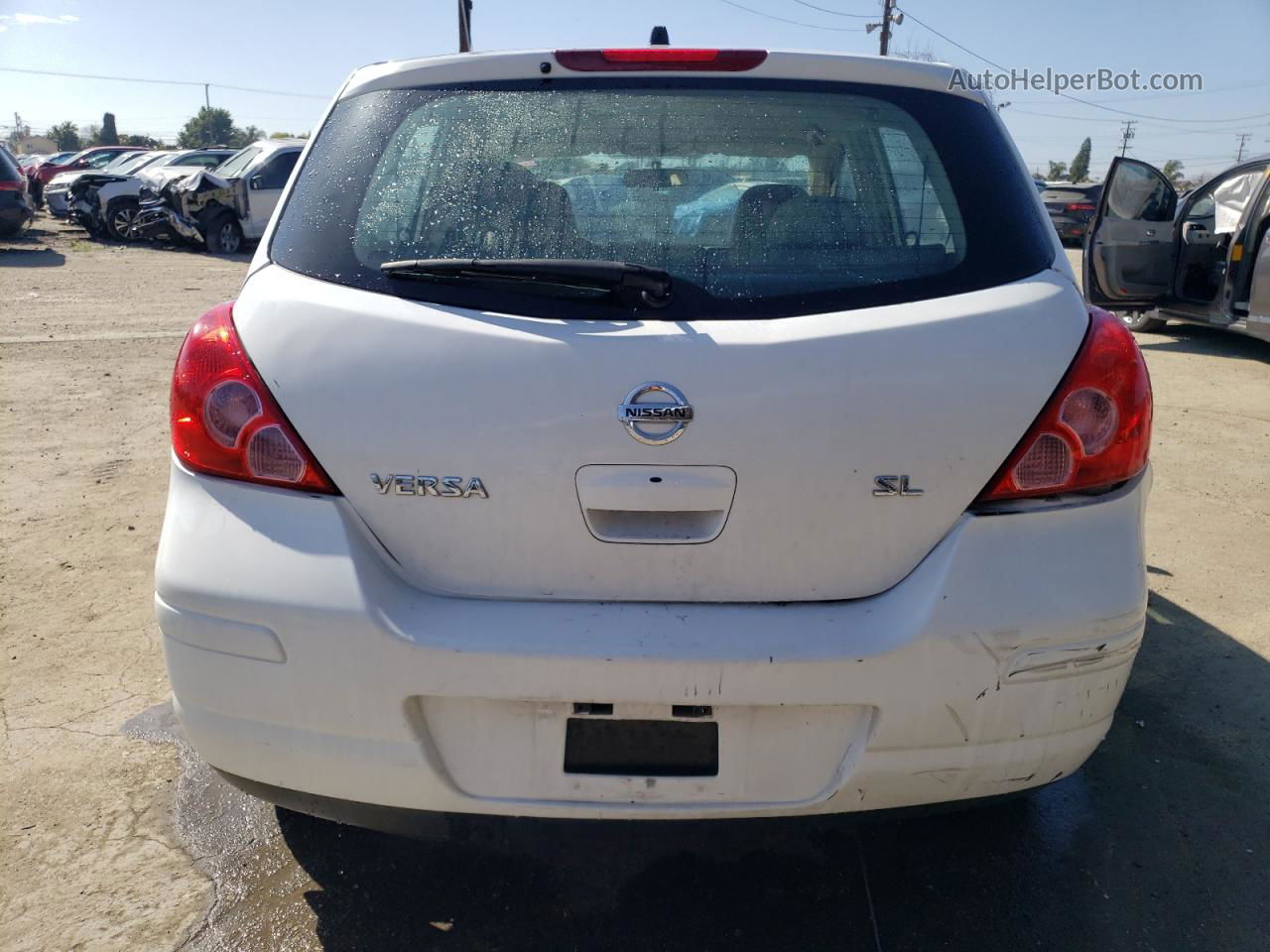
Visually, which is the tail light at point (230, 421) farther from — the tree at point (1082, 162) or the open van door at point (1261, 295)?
the tree at point (1082, 162)

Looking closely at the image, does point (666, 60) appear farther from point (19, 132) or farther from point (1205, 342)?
point (19, 132)

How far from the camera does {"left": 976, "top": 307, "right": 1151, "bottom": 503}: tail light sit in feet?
6.02

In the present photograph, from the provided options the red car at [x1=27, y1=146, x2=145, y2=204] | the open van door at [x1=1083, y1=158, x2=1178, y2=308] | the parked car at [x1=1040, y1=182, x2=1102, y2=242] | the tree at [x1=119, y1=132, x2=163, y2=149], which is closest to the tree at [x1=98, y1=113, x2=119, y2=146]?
the tree at [x1=119, y1=132, x2=163, y2=149]

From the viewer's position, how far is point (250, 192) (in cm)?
1702

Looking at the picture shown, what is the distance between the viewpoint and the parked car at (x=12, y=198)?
1783 centimetres

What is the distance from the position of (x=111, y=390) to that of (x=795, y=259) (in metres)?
6.32

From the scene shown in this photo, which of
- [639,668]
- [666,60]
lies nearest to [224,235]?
[666,60]

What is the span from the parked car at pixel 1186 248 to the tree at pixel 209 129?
90354 millimetres

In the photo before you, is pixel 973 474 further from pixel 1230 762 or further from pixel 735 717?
pixel 1230 762

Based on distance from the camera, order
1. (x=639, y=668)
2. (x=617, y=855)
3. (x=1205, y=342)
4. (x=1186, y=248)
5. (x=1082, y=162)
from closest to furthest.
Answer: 1. (x=639, y=668)
2. (x=617, y=855)
3. (x=1186, y=248)
4. (x=1205, y=342)
5. (x=1082, y=162)

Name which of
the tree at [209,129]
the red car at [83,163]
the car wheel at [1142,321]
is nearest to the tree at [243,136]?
the tree at [209,129]

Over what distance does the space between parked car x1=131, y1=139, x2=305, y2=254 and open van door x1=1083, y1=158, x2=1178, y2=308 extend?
13327 millimetres

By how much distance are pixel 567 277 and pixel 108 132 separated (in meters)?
93.1

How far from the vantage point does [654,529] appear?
1800 mm
